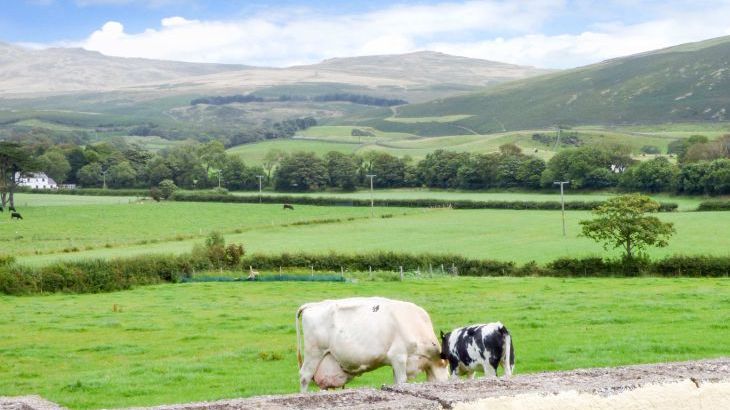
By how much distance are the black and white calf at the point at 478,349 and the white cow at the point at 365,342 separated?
2.72ft

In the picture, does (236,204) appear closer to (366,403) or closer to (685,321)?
(685,321)

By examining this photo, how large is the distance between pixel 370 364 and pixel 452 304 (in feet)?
75.3

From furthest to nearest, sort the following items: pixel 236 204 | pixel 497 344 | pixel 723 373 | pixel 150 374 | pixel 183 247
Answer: pixel 236 204 → pixel 183 247 → pixel 150 374 → pixel 497 344 → pixel 723 373

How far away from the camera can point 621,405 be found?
27.7 feet

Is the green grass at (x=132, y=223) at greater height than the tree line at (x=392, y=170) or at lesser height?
lesser

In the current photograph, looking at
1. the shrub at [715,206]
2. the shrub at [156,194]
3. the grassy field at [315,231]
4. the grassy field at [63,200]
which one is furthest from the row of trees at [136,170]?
the shrub at [715,206]

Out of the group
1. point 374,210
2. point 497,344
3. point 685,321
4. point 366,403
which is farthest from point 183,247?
point 366,403

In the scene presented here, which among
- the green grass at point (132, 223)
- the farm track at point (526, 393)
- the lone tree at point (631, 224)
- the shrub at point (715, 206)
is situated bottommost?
the shrub at point (715, 206)

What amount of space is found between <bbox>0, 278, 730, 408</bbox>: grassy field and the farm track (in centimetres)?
890

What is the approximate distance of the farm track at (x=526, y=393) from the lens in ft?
27.4

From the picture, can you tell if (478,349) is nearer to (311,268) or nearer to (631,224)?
(311,268)

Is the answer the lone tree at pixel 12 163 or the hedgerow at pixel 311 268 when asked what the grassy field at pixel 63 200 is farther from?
the hedgerow at pixel 311 268

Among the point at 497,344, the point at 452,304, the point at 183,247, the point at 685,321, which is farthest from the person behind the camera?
the point at 183,247

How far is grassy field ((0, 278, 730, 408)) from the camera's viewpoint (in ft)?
68.8
